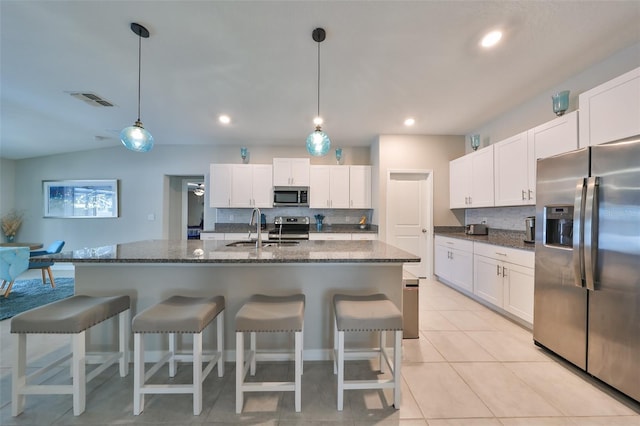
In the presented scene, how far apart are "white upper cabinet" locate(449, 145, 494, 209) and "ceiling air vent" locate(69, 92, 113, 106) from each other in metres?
5.11

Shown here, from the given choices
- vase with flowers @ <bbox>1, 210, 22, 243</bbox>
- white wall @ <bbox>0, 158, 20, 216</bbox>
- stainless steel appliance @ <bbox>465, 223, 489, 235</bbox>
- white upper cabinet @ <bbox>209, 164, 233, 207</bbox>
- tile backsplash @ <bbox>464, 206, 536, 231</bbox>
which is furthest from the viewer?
white wall @ <bbox>0, 158, 20, 216</bbox>

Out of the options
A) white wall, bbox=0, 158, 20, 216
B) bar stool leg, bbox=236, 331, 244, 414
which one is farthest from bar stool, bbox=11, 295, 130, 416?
white wall, bbox=0, 158, 20, 216

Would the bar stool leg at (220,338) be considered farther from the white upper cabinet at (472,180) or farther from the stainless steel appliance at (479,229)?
the stainless steel appliance at (479,229)

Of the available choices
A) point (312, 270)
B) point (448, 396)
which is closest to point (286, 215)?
point (312, 270)

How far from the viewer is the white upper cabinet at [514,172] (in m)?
2.90

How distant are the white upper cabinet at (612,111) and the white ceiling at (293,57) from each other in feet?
1.50

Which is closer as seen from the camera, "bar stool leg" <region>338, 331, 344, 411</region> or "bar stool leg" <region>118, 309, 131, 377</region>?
"bar stool leg" <region>338, 331, 344, 411</region>

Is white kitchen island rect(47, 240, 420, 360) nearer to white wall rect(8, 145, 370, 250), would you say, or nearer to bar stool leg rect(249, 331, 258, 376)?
bar stool leg rect(249, 331, 258, 376)

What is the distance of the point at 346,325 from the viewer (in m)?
1.50

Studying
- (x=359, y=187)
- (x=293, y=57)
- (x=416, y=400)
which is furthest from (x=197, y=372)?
(x=359, y=187)

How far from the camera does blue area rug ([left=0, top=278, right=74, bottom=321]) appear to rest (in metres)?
3.11

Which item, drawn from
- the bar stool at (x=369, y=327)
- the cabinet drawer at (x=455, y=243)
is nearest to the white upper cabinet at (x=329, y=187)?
the cabinet drawer at (x=455, y=243)

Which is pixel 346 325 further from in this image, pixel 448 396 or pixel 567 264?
pixel 567 264

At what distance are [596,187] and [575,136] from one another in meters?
0.90
